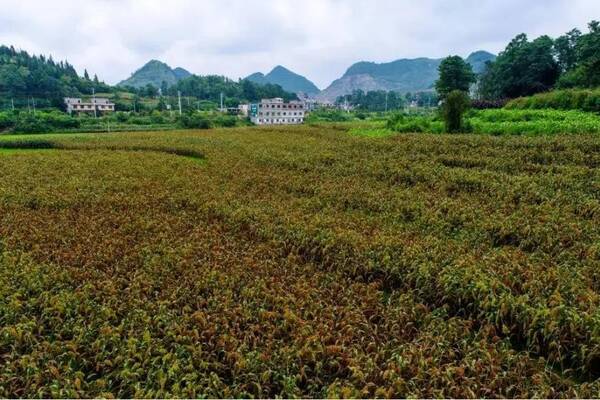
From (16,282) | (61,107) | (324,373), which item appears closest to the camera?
(324,373)

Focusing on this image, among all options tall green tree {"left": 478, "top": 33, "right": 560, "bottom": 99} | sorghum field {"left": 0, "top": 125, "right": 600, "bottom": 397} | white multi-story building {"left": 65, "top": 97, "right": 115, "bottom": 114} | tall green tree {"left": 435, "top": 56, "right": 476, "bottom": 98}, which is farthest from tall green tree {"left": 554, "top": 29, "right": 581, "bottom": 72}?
white multi-story building {"left": 65, "top": 97, "right": 115, "bottom": 114}

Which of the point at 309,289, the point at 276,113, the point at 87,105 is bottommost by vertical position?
the point at 309,289

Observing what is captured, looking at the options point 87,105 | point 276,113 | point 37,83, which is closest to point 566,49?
point 276,113

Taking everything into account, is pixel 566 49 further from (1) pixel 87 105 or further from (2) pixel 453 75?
(1) pixel 87 105

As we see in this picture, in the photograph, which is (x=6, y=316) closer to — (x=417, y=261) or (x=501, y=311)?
(x=417, y=261)

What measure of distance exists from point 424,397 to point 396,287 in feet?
7.68

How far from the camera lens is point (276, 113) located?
2921 inches

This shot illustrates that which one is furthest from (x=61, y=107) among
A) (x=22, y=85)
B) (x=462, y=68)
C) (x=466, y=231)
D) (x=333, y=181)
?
(x=466, y=231)

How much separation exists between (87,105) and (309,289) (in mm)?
79809

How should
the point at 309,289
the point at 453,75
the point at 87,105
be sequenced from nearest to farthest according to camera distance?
the point at 309,289 → the point at 453,75 → the point at 87,105

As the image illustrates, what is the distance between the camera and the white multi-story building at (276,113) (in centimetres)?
7300

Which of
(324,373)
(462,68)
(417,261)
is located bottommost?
(324,373)

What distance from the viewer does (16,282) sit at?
564 centimetres

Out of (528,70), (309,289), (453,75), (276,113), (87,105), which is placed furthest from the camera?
(276,113)
